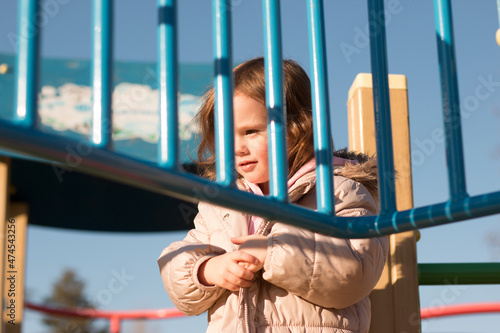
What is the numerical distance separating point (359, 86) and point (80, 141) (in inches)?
43.2

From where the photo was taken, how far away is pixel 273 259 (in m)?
1.12

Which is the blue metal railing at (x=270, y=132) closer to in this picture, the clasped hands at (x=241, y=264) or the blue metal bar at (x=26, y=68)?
the blue metal bar at (x=26, y=68)

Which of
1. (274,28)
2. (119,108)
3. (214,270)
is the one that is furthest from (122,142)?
(274,28)

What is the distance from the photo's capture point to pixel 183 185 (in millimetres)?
731

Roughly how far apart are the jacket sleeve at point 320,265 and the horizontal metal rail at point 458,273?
1.43 ft

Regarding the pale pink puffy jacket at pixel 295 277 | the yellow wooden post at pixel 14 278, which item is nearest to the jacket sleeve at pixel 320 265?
the pale pink puffy jacket at pixel 295 277

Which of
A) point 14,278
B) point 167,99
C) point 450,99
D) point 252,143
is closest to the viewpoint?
point 167,99

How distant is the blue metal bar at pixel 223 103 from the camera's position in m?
0.79

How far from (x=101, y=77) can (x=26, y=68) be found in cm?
8

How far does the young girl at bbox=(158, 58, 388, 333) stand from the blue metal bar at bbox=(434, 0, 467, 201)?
1.16 ft

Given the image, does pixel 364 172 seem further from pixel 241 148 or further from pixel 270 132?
pixel 270 132

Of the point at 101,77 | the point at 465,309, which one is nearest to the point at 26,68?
the point at 101,77

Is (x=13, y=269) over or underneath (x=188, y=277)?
over

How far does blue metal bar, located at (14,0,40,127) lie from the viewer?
1.98 ft
